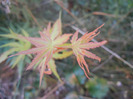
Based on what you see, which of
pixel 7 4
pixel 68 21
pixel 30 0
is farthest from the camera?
pixel 68 21

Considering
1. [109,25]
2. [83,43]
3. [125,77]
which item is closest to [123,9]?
[109,25]

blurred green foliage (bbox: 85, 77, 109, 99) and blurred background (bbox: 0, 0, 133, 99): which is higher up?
blurred background (bbox: 0, 0, 133, 99)

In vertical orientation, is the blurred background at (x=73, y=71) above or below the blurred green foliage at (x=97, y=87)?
above

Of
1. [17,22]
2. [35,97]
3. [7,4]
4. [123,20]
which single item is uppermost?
[7,4]

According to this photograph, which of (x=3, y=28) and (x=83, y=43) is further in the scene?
Answer: (x=3, y=28)

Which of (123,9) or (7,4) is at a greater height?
(7,4)

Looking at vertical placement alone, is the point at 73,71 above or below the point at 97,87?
above

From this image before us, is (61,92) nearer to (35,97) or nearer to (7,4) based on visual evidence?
(35,97)

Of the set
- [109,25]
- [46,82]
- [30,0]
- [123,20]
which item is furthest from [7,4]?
[123,20]

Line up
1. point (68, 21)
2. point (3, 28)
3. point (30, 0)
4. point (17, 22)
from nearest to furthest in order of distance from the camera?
point (3, 28)
point (17, 22)
point (30, 0)
point (68, 21)
